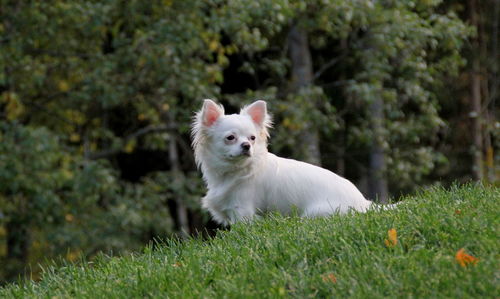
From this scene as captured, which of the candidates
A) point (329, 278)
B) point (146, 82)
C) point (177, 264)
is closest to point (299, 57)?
point (146, 82)

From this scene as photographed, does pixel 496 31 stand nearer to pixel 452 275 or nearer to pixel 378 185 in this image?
pixel 378 185

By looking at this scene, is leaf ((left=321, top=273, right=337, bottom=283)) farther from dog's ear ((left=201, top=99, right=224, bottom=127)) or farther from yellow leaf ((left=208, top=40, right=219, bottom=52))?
yellow leaf ((left=208, top=40, right=219, bottom=52))

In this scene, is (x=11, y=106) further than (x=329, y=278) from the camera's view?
Yes

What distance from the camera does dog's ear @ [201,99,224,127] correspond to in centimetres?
679

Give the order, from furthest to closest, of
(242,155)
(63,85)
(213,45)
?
(63,85) < (213,45) < (242,155)

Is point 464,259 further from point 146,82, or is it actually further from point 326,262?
point 146,82

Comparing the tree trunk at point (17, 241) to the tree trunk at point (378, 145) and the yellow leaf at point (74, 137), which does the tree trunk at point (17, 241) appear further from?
the tree trunk at point (378, 145)

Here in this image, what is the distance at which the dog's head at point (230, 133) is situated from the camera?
257 inches

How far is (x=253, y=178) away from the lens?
6609 mm

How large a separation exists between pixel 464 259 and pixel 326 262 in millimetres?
831

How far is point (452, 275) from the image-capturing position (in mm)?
4090

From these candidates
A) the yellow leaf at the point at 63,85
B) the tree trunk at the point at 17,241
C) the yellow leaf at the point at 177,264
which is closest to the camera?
the yellow leaf at the point at 177,264

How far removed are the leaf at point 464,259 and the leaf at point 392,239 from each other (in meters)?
0.47

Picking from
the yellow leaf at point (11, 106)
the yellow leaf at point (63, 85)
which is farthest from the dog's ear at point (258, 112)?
the yellow leaf at point (63, 85)
